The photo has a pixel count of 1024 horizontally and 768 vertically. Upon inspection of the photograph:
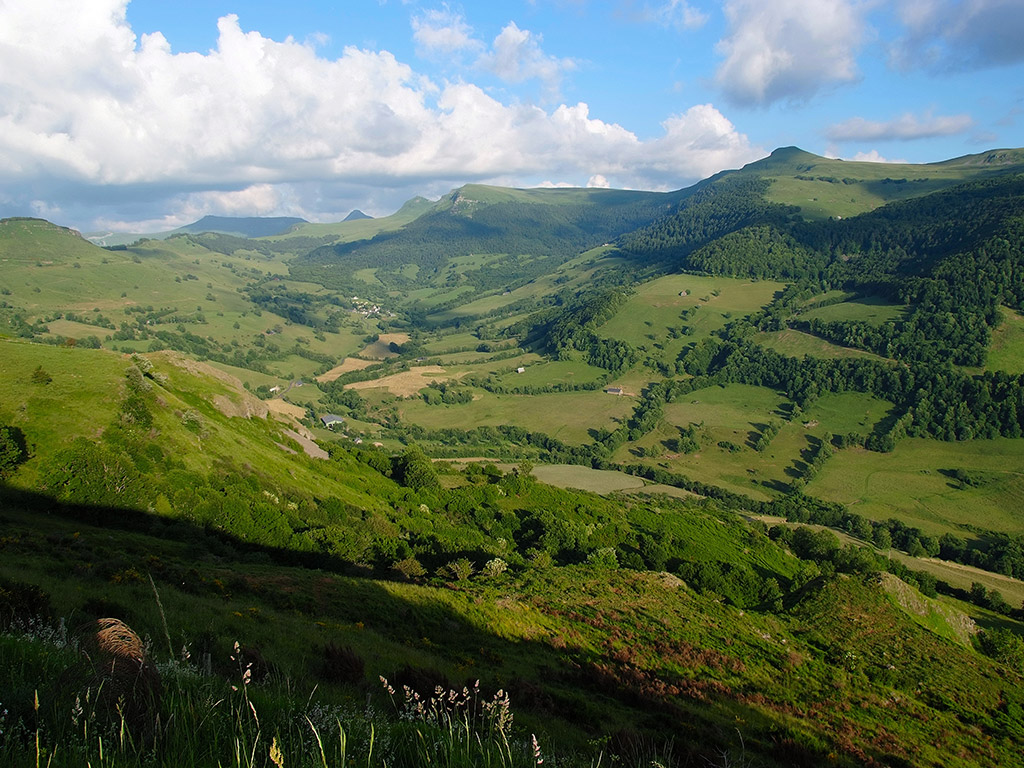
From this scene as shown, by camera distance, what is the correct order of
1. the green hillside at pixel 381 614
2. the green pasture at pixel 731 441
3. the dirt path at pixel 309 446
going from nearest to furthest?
the green hillside at pixel 381 614 < the dirt path at pixel 309 446 < the green pasture at pixel 731 441

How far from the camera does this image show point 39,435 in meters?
37.4

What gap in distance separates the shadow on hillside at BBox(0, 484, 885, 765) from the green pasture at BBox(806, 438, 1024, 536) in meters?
112

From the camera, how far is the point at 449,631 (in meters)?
26.0

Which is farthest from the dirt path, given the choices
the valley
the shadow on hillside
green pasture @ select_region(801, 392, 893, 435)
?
green pasture @ select_region(801, 392, 893, 435)

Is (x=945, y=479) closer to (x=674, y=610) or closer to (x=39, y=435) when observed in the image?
(x=674, y=610)

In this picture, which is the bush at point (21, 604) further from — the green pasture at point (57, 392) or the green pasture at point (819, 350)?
the green pasture at point (819, 350)

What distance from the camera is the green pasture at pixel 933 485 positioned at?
364 feet

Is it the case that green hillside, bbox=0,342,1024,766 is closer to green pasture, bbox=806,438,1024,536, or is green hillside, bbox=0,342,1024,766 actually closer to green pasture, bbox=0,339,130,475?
green pasture, bbox=0,339,130,475

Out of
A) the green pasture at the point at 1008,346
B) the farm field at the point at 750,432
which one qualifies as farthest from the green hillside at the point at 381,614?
the green pasture at the point at 1008,346

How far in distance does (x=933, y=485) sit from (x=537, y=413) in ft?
348

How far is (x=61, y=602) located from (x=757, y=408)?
182342 mm

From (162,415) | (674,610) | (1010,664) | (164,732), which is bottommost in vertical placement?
(1010,664)

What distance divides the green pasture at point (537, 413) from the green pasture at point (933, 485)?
63.0 meters

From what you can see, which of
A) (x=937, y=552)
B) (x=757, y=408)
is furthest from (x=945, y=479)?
(x=757, y=408)
